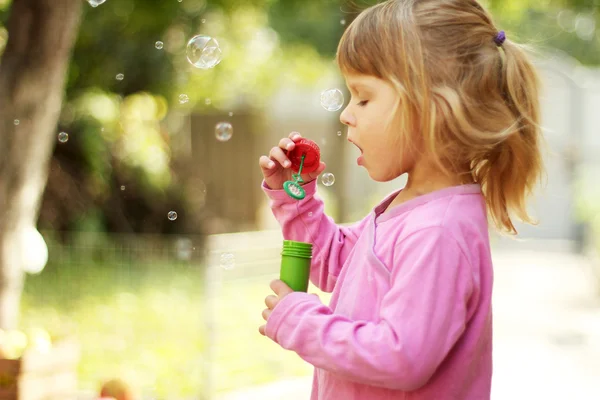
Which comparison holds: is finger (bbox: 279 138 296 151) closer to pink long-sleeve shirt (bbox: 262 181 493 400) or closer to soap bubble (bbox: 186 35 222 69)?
pink long-sleeve shirt (bbox: 262 181 493 400)

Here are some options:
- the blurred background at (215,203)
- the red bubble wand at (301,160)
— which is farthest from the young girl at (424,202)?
the blurred background at (215,203)

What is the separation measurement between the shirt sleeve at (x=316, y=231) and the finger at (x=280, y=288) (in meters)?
0.27

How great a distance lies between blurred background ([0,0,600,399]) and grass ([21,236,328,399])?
16 mm

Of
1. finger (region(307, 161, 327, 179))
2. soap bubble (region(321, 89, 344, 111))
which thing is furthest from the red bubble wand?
soap bubble (region(321, 89, 344, 111))

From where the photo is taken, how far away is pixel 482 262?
1186mm

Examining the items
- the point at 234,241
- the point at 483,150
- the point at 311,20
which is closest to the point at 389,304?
the point at 483,150

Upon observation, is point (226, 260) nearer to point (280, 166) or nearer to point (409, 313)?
point (280, 166)

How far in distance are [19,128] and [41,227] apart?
397 cm

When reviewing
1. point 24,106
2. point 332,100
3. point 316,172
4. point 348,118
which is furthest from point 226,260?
point 24,106

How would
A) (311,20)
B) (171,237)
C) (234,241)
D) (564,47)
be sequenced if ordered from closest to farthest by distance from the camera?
(234,241)
(171,237)
(311,20)
(564,47)

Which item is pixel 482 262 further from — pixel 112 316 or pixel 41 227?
pixel 41 227

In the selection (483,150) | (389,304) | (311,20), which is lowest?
(389,304)

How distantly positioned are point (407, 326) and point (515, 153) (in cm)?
41

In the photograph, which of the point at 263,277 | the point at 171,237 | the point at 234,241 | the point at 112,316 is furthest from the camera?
the point at 171,237
